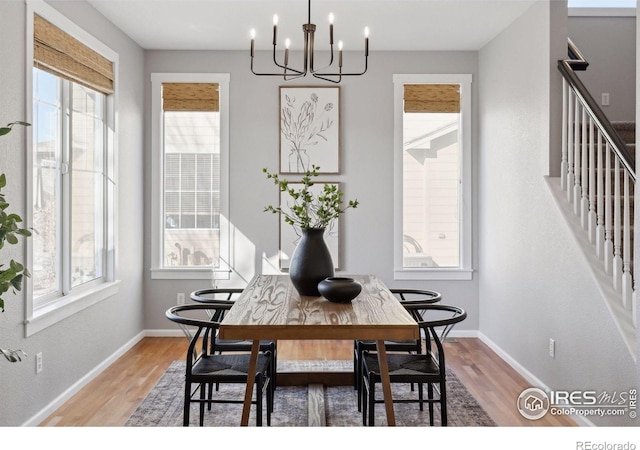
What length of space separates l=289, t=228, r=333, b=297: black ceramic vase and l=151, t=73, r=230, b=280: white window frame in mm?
2329

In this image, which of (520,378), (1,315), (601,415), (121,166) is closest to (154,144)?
(121,166)

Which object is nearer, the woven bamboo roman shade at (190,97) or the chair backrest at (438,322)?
the chair backrest at (438,322)

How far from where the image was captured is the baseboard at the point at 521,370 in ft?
9.98

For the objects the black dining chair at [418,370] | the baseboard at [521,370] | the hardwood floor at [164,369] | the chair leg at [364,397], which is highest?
the black dining chair at [418,370]

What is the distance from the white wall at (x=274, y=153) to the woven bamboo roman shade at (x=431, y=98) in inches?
5.7

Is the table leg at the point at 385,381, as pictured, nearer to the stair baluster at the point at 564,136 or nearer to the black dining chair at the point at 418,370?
the black dining chair at the point at 418,370

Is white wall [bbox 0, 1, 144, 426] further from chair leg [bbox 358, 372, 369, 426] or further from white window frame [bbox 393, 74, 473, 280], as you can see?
white window frame [bbox 393, 74, 473, 280]

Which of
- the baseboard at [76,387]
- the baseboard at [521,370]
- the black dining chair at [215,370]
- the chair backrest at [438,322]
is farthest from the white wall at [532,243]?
the baseboard at [76,387]

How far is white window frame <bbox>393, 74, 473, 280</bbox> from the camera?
5039mm

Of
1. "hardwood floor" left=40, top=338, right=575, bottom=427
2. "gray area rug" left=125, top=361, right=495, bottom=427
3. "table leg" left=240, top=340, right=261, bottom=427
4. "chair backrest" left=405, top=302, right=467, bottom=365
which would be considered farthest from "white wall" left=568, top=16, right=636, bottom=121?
"table leg" left=240, top=340, right=261, bottom=427

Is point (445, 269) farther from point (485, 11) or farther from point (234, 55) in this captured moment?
point (234, 55)

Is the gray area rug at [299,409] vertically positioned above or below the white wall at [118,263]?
below

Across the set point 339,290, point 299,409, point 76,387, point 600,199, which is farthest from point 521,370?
point 76,387
